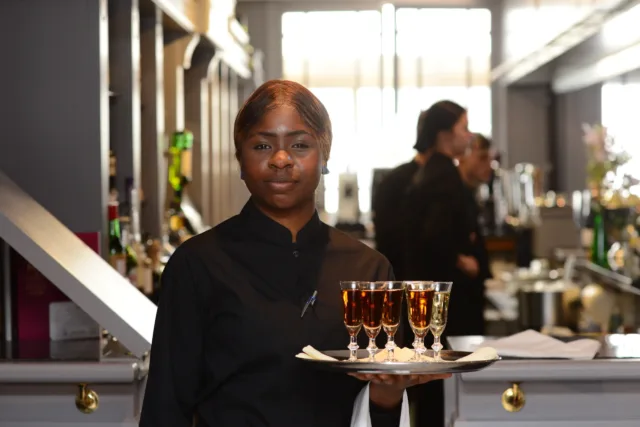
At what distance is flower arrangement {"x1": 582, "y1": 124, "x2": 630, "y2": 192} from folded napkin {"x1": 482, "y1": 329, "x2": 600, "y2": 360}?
312 cm

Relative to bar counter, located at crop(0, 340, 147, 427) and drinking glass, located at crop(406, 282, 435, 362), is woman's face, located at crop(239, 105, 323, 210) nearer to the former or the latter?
drinking glass, located at crop(406, 282, 435, 362)

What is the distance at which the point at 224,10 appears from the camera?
6.15 meters

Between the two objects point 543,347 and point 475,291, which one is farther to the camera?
point 475,291

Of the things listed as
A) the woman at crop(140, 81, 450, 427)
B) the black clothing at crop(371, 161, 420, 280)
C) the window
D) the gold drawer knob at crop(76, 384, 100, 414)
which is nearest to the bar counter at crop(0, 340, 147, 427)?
the gold drawer knob at crop(76, 384, 100, 414)

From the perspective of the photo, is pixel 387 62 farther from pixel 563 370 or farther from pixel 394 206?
pixel 563 370

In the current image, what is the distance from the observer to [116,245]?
355cm

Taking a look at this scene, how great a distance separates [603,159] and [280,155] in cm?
457

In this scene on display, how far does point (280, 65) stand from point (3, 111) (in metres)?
9.71

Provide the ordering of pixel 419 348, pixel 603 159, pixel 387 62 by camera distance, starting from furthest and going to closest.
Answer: pixel 387 62
pixel 603 159
pixel 419 348

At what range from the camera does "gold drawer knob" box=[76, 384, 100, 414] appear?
255cm

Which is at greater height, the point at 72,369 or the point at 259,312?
the point at 259,312

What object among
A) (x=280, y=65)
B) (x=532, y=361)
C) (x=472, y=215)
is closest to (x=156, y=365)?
(x=532, y=361)

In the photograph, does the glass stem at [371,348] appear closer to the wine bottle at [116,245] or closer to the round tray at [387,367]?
the round tray at [387,367]

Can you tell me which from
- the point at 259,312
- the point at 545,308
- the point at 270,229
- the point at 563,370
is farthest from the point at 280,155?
the point at 545,308
